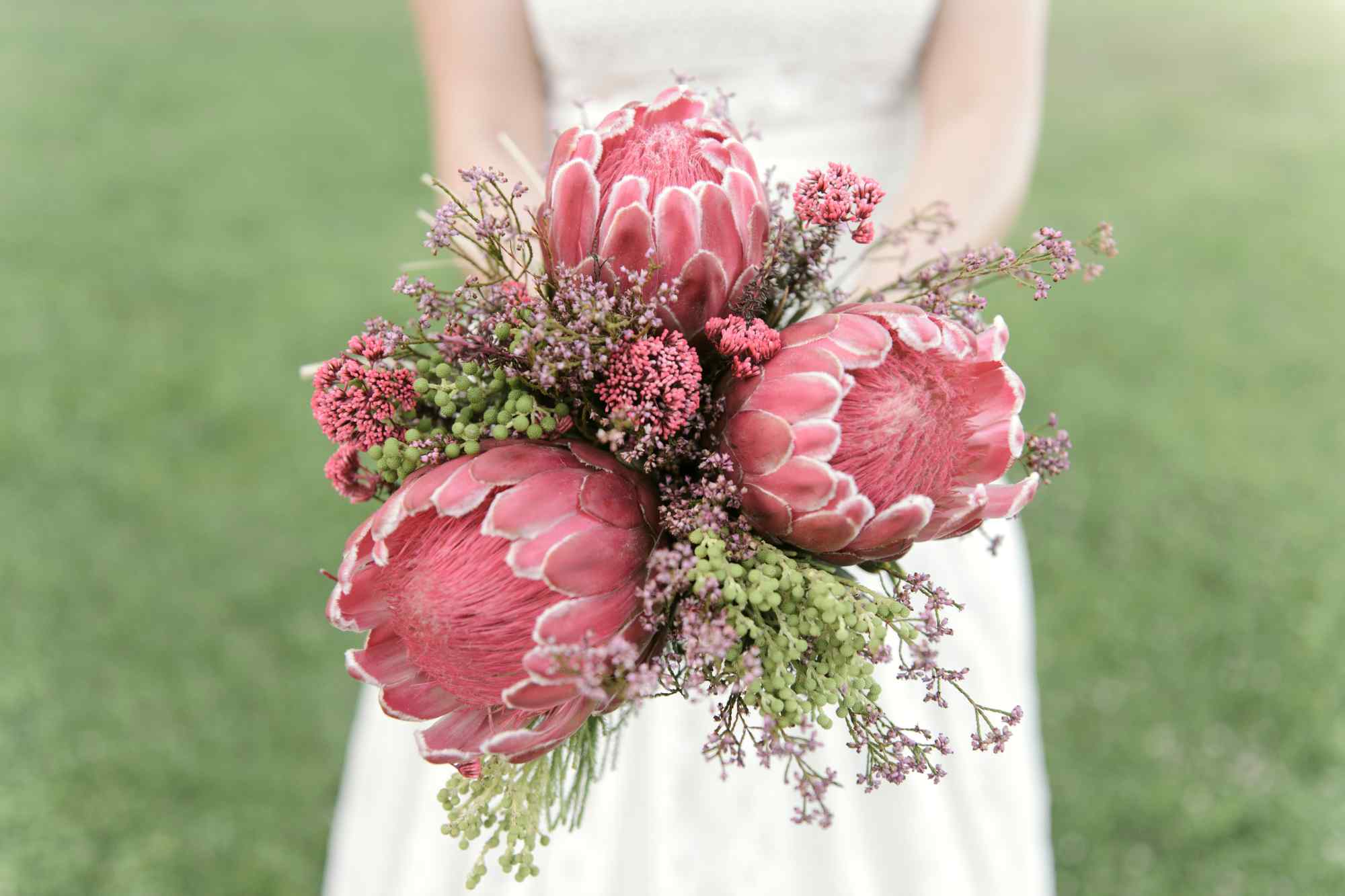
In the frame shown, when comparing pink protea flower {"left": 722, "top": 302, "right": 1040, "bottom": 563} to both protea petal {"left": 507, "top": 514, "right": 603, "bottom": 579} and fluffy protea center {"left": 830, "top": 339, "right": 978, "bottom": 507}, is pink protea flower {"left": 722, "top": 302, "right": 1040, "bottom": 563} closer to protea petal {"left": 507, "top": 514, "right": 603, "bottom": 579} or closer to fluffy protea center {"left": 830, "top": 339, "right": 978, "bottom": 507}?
fluffy protea center {"left": 830, "top": 339, "right": 978, "bottom": 507}

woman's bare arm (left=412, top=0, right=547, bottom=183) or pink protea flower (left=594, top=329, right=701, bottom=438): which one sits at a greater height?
woman's bare arm (left=412, top=0, right=547, bottom=183)

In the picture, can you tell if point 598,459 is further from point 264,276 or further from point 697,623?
point 264,276

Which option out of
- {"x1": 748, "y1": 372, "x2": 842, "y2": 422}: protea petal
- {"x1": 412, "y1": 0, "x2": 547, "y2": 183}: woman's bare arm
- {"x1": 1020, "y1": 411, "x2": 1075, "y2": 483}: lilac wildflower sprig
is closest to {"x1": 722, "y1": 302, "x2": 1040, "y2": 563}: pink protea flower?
{"x1": 748, "y1": 372, "x2": 842, "y2": 422}: protea petal

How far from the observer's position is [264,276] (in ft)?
13.8

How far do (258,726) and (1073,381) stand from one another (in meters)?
2.85

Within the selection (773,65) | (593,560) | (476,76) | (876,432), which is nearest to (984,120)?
(773,65)

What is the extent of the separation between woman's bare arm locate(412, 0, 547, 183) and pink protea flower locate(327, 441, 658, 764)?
879mm

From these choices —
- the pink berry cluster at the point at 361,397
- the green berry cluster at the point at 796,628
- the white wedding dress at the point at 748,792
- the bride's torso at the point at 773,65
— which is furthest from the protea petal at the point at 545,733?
the bride's torso at the point at 773,65

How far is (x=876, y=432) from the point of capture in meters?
0.66

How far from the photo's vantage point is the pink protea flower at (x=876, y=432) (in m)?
0.66

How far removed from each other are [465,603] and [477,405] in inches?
5.8

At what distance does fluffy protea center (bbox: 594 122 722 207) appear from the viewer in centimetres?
71

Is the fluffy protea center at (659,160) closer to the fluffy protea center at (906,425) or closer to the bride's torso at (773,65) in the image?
the fluffy protea center at (906,425)

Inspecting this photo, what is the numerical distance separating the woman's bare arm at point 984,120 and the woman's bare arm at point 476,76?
614 millimetres
